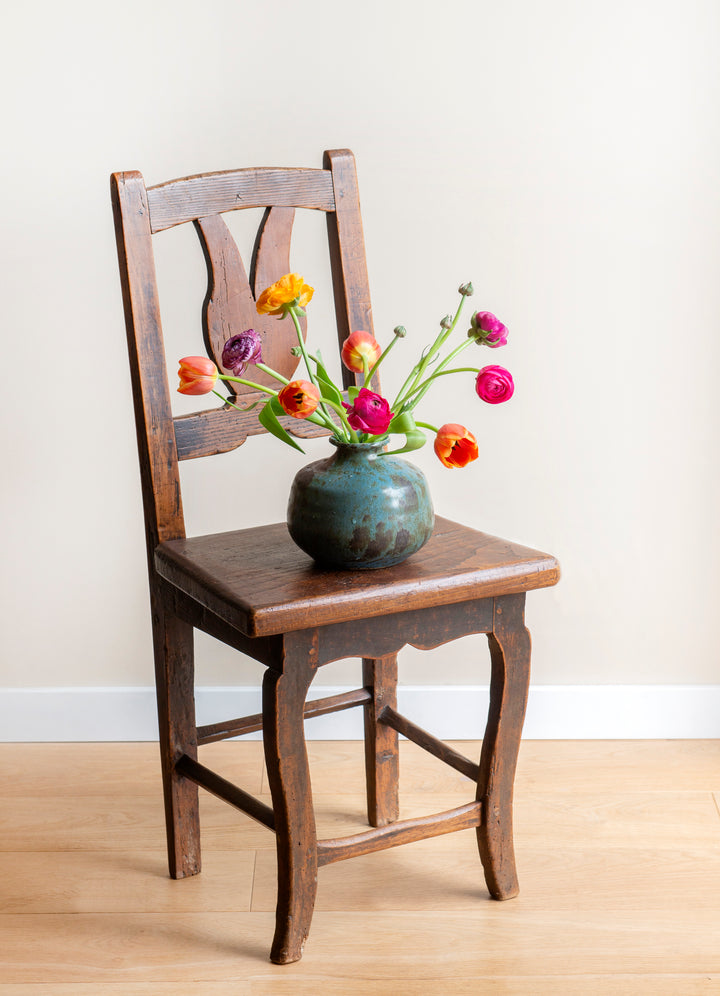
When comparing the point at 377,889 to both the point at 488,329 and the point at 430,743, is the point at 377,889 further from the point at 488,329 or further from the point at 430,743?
the point at 488,329

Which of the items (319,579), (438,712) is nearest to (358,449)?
(319,579)

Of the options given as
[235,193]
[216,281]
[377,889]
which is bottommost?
[377,889]

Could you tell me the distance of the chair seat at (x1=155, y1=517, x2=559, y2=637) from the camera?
1.09m

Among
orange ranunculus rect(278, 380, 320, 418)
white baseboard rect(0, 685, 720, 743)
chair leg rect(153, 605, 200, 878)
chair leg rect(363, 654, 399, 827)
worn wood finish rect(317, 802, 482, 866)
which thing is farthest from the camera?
white baseboard rect(0, 685, 720, 743)

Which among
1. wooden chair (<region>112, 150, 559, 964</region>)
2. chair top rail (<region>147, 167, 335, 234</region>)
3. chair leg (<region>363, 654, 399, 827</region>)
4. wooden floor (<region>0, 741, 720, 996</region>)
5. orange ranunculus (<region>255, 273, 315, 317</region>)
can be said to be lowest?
wooden floor (<region>0, 741, 720, 996</region>)

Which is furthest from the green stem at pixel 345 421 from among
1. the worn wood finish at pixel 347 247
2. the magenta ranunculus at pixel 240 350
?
the worn wood finish at pixel 347 247

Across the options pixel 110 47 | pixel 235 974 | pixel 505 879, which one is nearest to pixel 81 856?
pixel 235 974

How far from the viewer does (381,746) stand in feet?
4.96

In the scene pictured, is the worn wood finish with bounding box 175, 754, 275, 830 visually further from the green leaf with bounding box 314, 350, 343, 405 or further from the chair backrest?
the green leaf with bounding box 314, 350, 343, 405

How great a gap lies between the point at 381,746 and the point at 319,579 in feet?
1.49

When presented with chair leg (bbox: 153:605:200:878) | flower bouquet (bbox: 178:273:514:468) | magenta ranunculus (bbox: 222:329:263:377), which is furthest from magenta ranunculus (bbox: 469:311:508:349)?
chair leg (bbox: 153:605:200:878)

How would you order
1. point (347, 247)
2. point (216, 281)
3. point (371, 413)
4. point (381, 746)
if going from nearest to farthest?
1. point (371, 413)
2. point (216, 281)
3. point (347, 247)
4. point (381, 746)

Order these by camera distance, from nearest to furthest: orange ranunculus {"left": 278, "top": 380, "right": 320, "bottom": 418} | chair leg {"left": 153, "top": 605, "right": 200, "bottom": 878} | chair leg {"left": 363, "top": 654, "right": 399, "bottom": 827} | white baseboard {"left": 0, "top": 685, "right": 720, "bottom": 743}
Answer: orange ranunculus {"left": 278, "top": 380, "right": 320, "bottom": 418} < chair leg {"left": 153, "top": 605, "right": 200, "bottom": 878} < chair leg {"left": 363, "top": 654, "right": 399, "bottom": 827} < white baseboard {"left": 0, "top": 685, "right": 720, "bottom": 743}

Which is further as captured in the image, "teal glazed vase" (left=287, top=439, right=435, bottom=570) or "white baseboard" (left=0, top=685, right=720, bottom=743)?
"white baseboard" (left=0, top=685, right=720, bottom=743)
